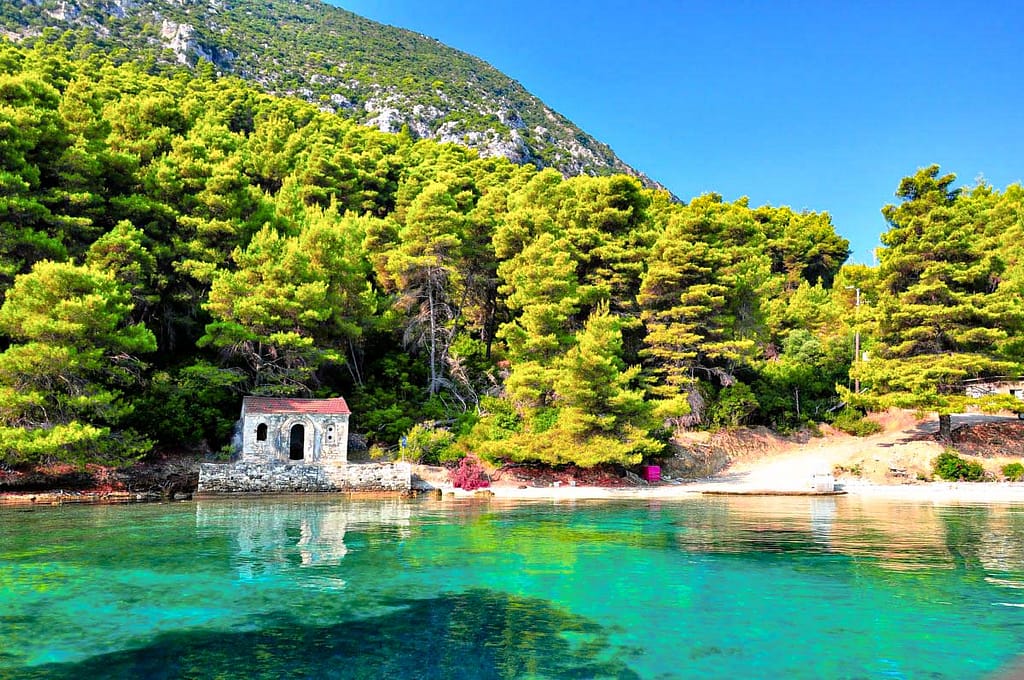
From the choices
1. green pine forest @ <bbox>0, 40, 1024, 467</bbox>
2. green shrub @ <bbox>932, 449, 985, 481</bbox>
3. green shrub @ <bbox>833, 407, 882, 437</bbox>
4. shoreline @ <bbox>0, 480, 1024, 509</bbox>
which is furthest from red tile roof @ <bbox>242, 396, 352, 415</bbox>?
green shrub @ <bbox>833, 407, 882, 437</bbox>

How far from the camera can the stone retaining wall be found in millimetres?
24938

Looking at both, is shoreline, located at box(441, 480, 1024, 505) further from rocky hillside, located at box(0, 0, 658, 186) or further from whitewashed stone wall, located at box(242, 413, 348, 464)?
rocky hillside, located at box(0, 0, 658, 186)

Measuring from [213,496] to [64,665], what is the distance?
754 inches

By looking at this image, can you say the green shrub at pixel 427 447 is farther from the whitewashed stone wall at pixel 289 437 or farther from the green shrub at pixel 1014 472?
the green shrub at pixel 1014 472

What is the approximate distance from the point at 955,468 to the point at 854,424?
7394 millimetres

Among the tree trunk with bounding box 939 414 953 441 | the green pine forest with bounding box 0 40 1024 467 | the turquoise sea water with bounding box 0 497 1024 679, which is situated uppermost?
the green pine forest with bounding box 0 40 1024 467

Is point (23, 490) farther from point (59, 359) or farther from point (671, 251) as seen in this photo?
point (671, 251)

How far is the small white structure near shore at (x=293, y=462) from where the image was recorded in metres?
25.0

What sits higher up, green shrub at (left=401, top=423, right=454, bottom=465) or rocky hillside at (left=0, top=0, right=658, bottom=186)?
rocky hillside at (left=0, top=0, right=658, bottom=186)

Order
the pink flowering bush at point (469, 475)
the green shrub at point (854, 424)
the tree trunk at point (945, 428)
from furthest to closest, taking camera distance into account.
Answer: the green shrub at point (854, 424)
the tree trunk at point (945, 428)
the pink flowering bush at point (469, 475)

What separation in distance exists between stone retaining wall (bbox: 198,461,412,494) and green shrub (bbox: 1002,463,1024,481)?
25569 millimetres

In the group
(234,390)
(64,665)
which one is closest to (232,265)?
(234,390)

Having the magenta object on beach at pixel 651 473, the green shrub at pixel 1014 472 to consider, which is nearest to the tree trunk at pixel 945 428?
the green shrub at pixel 1014 472

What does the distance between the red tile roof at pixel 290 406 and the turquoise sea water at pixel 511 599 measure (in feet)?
27.8
